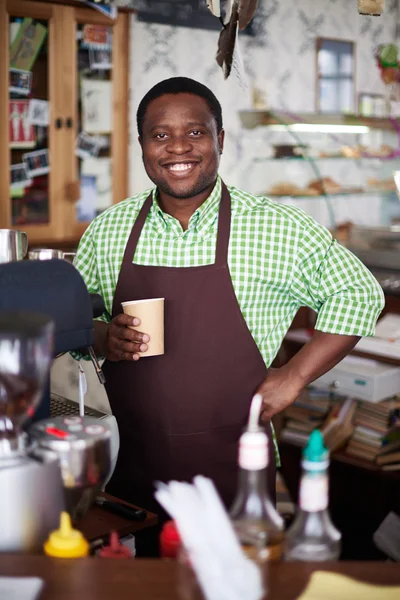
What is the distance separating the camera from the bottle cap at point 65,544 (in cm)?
114

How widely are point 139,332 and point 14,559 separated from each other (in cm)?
70

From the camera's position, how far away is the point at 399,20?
300 inches

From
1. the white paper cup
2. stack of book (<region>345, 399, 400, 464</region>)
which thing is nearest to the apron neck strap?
the white paper cup

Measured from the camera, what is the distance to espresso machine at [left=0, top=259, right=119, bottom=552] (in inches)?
43.3

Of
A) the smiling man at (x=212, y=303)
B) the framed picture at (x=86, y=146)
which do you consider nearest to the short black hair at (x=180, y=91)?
the smiling man at (x=212, y=303)

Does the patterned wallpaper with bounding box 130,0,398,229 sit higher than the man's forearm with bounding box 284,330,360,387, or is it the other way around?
the patterned wallpaper with bounding box 130,0,398,229

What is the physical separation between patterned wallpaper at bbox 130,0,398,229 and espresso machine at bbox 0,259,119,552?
4.02 meters

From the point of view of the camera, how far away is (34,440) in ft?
4.00

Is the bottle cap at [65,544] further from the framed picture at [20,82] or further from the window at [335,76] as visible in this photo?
the window at [335,76]

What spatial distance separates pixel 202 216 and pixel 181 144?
0.19m

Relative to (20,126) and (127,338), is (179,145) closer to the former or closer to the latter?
(127,338)

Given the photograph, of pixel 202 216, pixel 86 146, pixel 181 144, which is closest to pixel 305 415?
pixel 202 216

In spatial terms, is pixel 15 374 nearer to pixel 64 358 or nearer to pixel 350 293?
pixel 350 293

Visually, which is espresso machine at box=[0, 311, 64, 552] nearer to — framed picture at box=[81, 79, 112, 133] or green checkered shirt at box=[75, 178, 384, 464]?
green checkered shirt at box=[75, 178, 384, 464]
